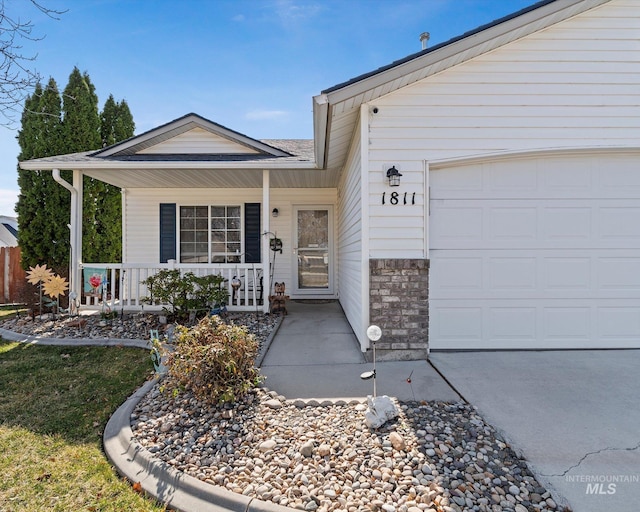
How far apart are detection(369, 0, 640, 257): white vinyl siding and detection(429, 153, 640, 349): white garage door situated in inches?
13.9

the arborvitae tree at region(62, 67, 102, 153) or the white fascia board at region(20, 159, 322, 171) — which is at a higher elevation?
the arborvitae tree at region(62, 67, 102, 153)

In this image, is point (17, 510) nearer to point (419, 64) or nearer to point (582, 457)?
point (582, 457)

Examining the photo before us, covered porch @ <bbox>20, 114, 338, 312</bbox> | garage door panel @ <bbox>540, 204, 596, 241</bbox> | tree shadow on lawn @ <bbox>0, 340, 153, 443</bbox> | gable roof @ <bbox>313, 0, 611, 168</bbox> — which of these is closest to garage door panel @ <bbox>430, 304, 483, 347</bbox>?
garage door panel @ <bbox>540, 204, 596, 241</bbox>

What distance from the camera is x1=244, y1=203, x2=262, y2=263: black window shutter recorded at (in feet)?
26.6

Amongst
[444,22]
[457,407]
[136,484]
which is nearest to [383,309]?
[457,407]

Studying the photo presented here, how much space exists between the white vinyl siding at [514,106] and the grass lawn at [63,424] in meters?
3.08

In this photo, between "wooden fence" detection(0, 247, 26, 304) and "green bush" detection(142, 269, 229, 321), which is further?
"wooden fence" detection(0, 247, 26, 304)

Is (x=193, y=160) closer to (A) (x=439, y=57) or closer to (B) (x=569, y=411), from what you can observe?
(A) (x=439, y=57)

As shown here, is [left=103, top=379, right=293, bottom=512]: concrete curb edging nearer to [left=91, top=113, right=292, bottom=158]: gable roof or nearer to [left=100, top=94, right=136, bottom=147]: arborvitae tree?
[left=91, top=113, right=292, bottom=158]: gable roof

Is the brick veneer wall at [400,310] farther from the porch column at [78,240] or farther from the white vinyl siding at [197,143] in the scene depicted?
the porch column at [78,240]

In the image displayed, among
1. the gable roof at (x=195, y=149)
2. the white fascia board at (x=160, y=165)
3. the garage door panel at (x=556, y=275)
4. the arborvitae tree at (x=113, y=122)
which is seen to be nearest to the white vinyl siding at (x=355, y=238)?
the white fascia board at (x=160, y=165)

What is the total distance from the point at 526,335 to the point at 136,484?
4265 millimetres

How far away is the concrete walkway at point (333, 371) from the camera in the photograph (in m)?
3.10

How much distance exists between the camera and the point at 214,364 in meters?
2.78
